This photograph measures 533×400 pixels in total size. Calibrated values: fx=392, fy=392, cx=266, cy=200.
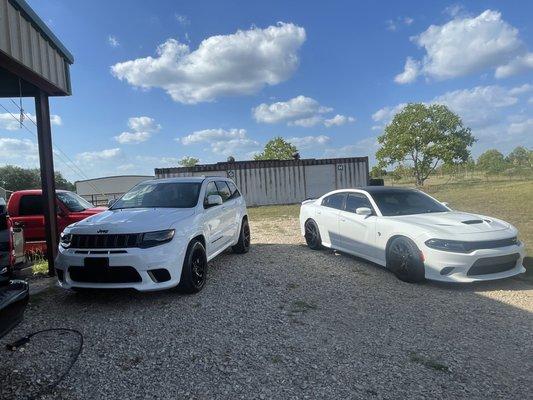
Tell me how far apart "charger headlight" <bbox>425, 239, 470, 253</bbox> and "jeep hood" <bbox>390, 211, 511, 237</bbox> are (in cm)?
13

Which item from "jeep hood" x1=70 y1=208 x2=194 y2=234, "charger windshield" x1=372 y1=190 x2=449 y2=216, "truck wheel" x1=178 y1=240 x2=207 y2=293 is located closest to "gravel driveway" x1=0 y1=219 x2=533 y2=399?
"truck wheel" x1=178 y1=240 x2=207 y2=293

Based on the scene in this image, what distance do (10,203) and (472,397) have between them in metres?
9.11

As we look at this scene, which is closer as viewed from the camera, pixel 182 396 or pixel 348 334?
pixel 182 396

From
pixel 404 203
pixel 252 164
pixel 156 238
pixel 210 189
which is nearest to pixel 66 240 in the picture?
pixel 156 238

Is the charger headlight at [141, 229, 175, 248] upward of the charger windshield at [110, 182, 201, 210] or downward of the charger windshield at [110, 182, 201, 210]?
downward

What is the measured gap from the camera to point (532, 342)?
4.00 m

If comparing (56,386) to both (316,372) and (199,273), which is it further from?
(199,273)

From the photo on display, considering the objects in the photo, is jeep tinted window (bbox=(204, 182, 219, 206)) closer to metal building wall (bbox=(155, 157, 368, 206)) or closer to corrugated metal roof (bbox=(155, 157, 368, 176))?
corrugated metal roof (bbox=(155, 157, 368, 176))

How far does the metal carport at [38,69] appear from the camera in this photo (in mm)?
5109

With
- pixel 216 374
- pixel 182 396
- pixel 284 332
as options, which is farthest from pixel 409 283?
pixel 182 396

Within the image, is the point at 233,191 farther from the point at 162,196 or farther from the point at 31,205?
the point at 31,205

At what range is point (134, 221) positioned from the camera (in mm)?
5250

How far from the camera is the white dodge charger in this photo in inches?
219

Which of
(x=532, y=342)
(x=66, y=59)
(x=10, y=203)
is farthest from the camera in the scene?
(x=10, y=203)
